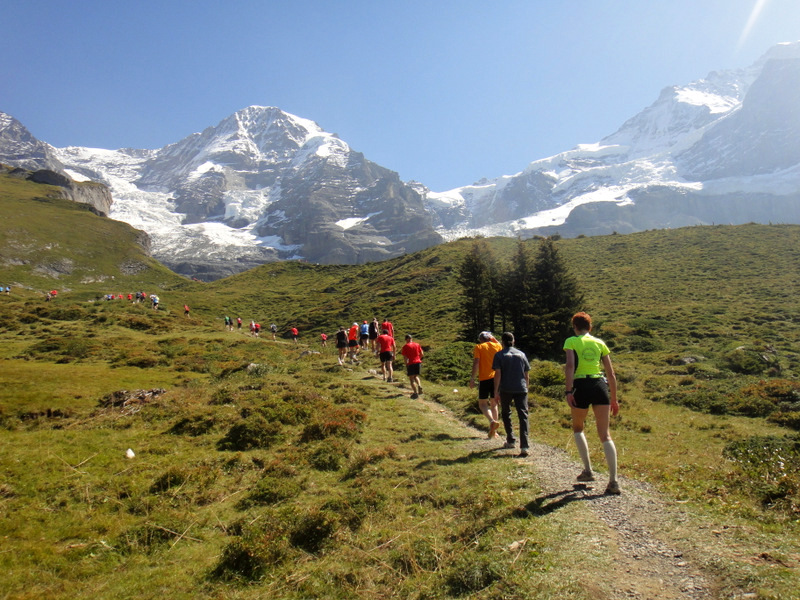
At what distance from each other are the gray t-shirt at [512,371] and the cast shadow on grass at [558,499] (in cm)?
266

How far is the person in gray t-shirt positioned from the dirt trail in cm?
99

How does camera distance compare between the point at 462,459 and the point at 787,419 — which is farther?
the point at 787,419

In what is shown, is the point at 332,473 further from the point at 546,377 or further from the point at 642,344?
the point at 642,344

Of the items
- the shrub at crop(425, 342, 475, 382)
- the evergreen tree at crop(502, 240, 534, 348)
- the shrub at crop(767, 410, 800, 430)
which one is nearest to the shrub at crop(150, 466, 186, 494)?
the shrub at crop(425, 342, 475, 382)

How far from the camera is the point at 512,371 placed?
9680 millimetres

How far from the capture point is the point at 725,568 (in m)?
4.45

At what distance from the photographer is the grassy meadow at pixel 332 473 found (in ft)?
17.2

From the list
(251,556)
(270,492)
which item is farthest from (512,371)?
(251,556)

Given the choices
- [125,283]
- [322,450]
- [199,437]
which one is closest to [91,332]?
[199,437]

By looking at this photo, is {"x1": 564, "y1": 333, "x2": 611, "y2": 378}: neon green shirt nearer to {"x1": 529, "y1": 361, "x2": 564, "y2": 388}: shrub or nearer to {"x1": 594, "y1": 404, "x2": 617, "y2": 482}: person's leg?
{"x1": 594, "y1": 404, "x2": 617, "y2": 482}: person's leg

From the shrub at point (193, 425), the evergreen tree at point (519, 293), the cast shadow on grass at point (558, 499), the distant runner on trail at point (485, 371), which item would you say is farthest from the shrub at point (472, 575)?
the evergreen tree at point (519, 293)

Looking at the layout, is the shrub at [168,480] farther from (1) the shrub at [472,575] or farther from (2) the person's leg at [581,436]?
(2) the person's leg at [581,436]

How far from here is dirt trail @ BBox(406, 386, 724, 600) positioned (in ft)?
14.2

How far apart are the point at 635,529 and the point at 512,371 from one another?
4351mm
